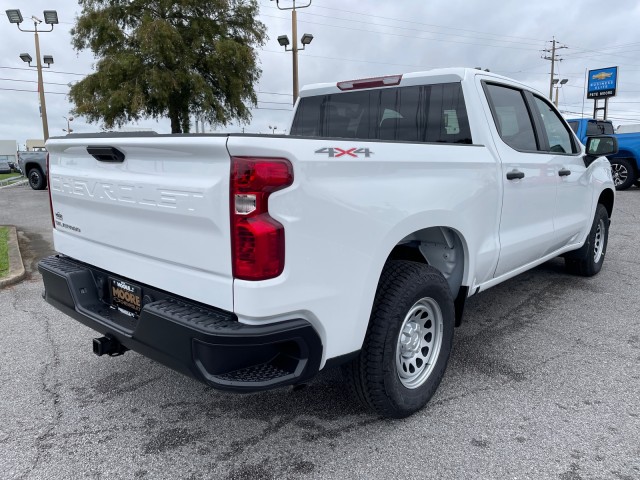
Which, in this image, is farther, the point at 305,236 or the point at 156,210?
the point at 156,210

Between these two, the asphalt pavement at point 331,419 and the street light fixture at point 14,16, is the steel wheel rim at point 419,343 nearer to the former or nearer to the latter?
the asphalt pavement at point 331,419

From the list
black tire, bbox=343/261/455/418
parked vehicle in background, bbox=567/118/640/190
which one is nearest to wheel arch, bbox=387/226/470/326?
black tire, bbox=343/261/455/418

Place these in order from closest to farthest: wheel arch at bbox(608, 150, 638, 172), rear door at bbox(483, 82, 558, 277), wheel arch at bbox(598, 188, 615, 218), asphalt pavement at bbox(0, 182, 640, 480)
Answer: asphalt pavement at bbox(0, 182, 640, 480), rear door at bbox(483, 82, 558, 277), wheel arch at bbox(598, 188, 615, 218), wheel arch at bbox(608, 150, 638, 172)

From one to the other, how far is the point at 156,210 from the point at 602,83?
3762 cm

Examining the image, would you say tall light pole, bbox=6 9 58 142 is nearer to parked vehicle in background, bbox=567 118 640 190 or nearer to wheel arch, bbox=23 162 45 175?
wheel arch, bbox=23 162 45 175

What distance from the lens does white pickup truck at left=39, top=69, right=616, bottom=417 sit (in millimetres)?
2018

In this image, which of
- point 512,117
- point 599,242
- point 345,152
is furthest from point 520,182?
point 599,242

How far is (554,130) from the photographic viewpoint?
4.40 meters

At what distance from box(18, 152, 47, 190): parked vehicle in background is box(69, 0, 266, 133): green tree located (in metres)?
3.02

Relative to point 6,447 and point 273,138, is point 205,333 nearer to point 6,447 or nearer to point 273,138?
point 273,138

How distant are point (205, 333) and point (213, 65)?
20022 mm

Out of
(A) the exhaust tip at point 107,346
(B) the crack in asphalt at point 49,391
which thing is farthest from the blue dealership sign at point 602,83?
(A) the exhaust tip at point 107,346

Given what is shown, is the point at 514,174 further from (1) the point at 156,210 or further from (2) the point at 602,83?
(2) the point at 602,83

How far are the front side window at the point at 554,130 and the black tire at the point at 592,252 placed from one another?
3.86ft
